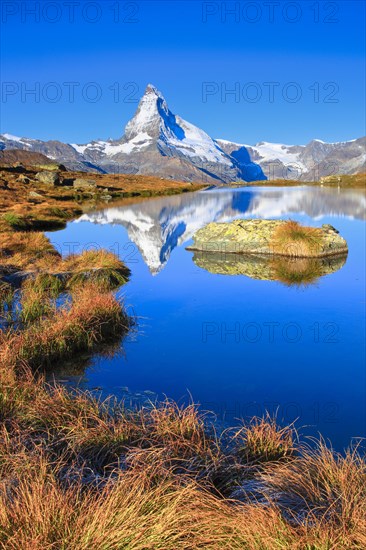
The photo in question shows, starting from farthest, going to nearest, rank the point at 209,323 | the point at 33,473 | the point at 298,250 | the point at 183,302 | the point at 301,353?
the point at 298,250
the point at 183,302
the point at 209,323
the point at 301,353
the point at 33,473

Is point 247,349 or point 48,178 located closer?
point 247,349

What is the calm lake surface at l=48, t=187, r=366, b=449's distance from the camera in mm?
8930

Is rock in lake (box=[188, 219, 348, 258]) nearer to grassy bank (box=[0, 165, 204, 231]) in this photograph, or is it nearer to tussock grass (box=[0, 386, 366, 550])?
grassy bank (box=[0, 165, 204, 231])

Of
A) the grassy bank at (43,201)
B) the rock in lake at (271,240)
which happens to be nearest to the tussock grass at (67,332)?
the rock in lake at (271,240)

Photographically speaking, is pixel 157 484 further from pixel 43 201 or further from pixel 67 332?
pixel 43 201

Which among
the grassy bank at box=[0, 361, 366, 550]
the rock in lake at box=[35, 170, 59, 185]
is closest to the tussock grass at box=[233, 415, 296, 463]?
Result: the grassy bank at box=[0, 361, 366, 550]

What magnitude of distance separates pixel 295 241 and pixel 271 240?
1.36 meters

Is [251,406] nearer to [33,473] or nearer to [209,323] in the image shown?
[33,473]

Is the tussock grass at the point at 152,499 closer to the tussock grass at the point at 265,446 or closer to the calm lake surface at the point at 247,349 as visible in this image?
the tussock grass at the point at 265,446

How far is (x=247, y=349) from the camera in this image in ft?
38.9

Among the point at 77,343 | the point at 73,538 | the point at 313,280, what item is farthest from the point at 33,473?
the point at 313,280

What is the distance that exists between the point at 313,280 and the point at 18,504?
55.6ft

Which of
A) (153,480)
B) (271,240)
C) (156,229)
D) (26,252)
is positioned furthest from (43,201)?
(153,480)

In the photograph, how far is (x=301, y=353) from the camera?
11.5m
